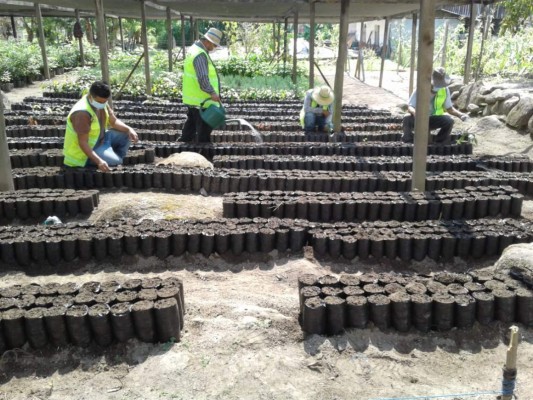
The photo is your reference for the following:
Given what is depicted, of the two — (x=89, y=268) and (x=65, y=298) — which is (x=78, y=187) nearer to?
(x=89, y=268)

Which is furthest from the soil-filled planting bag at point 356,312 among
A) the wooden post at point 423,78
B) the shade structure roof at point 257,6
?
the shade structure roof at point 257,6

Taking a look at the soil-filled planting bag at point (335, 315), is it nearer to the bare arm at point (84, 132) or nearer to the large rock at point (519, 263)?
the large rock at point (519, 263)

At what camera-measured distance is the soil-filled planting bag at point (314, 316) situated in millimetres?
3585

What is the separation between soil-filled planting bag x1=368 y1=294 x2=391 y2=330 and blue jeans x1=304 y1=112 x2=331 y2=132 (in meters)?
Result: 6.42

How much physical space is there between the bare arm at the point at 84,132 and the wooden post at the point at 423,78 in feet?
13.2

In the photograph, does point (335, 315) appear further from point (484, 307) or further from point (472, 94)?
point (472, 94)

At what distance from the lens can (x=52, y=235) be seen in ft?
16.0

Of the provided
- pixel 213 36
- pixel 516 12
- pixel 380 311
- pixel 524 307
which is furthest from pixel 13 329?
pixel 516 12

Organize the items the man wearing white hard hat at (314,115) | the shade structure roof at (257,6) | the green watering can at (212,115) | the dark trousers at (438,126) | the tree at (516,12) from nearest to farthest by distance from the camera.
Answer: the green watering can at (212,115), the dark trousers at (438,126), the man wearing white hard hat at (314,115), the shade structure roof at (257,6), the tree at (516,12)

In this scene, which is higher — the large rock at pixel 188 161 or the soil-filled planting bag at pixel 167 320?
the large rock at pixel 188 161

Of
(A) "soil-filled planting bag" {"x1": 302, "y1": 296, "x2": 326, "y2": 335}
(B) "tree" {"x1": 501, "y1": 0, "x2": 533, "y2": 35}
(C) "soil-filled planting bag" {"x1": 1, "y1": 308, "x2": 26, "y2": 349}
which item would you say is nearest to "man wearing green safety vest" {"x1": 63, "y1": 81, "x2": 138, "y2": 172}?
(C) "soil-filled planting bag" {"x1": 1, "y1": 308, "x2": 26, "y2": 349}

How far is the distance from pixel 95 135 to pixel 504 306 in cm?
544

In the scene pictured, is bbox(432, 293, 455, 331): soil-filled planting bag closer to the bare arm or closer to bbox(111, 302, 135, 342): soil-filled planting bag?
bbox(111, 302, 135, 342): soil-filled planting bag

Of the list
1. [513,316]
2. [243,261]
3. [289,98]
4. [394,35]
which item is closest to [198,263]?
[243,261]
